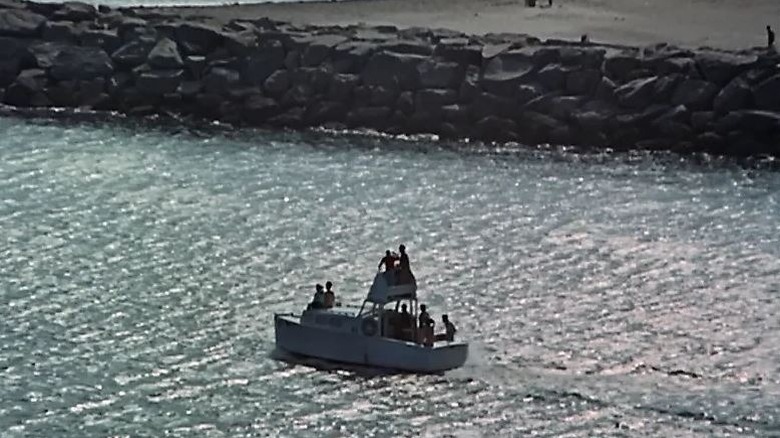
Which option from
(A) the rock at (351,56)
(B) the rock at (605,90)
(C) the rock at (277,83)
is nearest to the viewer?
(B) the rock at (605,90)

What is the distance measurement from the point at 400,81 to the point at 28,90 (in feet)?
26.8

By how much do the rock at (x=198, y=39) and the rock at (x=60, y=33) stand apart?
2463mm

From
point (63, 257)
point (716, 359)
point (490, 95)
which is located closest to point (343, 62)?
point (490, 95)

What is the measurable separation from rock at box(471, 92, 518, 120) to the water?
1.58 meters

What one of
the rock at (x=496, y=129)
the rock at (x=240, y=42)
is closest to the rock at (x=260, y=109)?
the rock at (x=240, y=42)

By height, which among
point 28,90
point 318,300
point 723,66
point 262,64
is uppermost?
point 723,66

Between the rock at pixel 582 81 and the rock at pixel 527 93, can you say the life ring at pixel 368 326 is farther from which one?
the rock at pixel 582 81

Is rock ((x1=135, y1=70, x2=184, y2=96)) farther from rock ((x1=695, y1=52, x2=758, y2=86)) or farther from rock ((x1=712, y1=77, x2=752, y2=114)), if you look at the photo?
rock ((x1=712, y1=77, x2=752, y2=114))

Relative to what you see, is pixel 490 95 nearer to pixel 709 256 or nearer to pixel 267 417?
pixel 709 256

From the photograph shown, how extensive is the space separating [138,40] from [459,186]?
11.6 m

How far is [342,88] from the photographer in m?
47.6

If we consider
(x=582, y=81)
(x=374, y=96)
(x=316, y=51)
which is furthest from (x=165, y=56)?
(x=582, y=81)

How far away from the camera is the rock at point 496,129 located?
45781 millimetres

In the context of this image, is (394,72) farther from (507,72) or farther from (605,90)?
(605,90)
